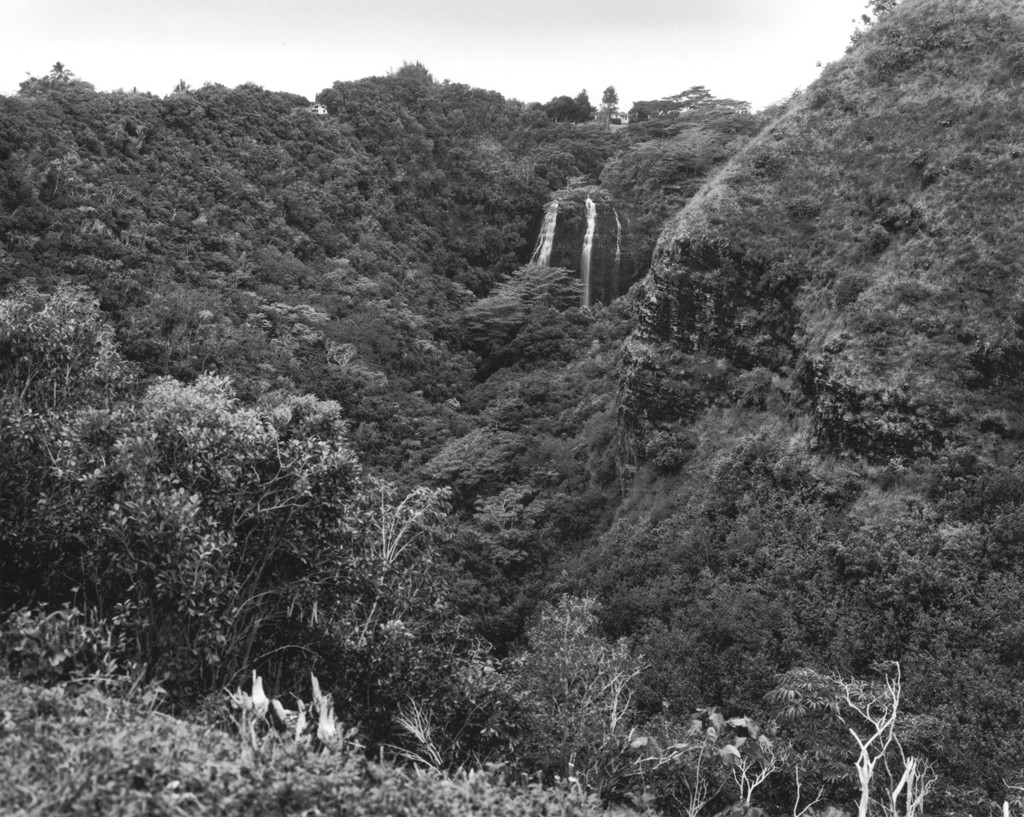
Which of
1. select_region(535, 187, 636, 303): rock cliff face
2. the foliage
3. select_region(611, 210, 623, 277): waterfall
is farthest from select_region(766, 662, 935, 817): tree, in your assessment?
select_region(611, 210, 623, 277): waterfall

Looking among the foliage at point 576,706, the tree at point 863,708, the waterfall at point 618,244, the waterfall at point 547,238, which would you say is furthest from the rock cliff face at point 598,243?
the tree at point 863,708

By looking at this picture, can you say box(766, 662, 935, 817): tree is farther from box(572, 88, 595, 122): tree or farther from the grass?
box(572, 88, 595, 122): tree

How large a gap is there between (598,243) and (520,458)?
46.5 ft

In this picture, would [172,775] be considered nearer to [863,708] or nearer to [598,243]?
[863,708]

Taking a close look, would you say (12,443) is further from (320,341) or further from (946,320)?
(320,341)

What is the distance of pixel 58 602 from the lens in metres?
9.03

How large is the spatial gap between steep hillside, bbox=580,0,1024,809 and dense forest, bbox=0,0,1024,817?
0.09 metres

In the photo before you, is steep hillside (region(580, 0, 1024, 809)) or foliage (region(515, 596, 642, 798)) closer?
foliage (region(515, 596, 642, 798))

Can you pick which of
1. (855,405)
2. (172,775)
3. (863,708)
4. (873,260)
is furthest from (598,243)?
(172,775)

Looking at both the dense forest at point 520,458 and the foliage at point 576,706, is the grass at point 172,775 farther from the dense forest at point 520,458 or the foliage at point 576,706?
the foliage at point 576,706

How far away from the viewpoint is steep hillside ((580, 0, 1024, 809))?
1516 centimetres

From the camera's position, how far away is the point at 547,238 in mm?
39156

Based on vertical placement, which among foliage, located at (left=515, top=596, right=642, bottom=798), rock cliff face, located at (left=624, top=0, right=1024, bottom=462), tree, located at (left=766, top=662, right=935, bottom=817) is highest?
rock cliff face, located at (left=624, top=0, right=1024, bottom=462)

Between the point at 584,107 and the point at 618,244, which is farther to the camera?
the point at 584,107
